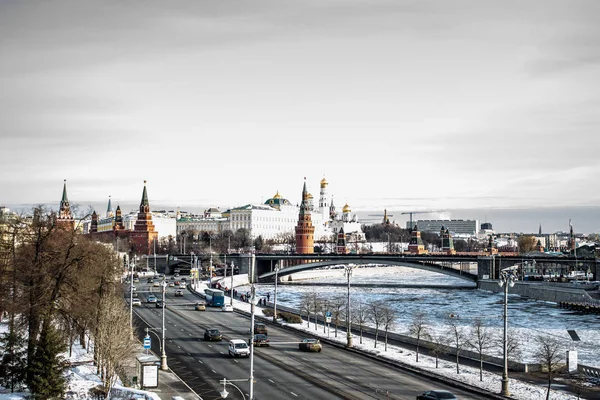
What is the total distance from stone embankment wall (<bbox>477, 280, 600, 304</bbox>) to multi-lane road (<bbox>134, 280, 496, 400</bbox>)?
63.1 metres

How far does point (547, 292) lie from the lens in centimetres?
12719

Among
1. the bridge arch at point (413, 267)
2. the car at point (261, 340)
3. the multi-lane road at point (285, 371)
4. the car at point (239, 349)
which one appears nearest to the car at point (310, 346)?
the multi-lane road at point (285, 371)

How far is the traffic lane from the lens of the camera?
43.2 metres

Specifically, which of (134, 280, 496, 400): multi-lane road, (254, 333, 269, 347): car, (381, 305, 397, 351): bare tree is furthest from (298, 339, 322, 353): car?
(381, 305, 397, 351): bare tree

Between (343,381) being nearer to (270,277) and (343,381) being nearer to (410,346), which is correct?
(410,346)

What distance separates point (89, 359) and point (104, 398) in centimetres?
1291

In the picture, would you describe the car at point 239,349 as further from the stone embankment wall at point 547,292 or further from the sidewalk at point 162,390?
the stone embankment wall at point 547,292

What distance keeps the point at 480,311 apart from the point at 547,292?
29.5 m

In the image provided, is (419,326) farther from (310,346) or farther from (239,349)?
(239,349)

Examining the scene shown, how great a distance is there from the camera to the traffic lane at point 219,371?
43.2 m

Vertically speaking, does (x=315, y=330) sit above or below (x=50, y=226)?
below

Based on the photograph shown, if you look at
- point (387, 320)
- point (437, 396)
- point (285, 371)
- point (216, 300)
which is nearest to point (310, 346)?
point (285, 371)

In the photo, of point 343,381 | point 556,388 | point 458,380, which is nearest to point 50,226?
point 343,381

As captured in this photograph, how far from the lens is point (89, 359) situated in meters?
53.3
